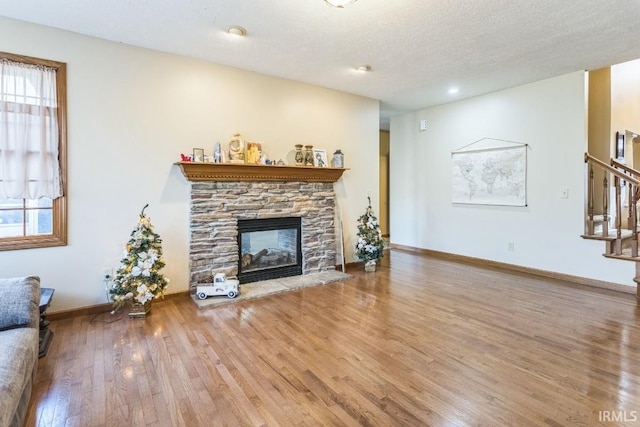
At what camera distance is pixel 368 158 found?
5527 mm

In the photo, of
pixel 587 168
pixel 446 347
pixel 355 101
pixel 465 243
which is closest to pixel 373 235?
pixel 465 243

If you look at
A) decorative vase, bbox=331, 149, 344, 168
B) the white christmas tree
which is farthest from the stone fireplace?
the white christmas tree

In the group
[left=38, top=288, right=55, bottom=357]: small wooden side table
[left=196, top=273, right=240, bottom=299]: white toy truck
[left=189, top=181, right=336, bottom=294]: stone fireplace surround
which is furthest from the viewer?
[left=189, top=181, right=336, bottom=294]: stone fireplace surround

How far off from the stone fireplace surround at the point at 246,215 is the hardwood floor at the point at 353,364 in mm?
604

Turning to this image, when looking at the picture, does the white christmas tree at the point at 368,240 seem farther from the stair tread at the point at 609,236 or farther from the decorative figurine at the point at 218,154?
the stair tread at the point at 609,236

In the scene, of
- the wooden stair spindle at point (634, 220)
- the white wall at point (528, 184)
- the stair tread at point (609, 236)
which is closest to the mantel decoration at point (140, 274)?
the white wall at point (528, 184)

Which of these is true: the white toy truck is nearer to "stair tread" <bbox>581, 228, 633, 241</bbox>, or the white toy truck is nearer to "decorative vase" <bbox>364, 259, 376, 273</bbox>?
"decorative vase" <bbox>364, 259, 376, 273</bbox>

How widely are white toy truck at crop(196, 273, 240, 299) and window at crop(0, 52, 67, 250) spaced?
1.43 m

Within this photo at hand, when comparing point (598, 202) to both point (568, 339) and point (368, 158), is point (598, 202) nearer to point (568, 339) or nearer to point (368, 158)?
point (568, 339)

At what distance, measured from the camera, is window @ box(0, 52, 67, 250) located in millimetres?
2957

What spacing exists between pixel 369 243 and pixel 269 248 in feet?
4.94

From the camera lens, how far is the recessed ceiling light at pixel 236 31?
3.11m

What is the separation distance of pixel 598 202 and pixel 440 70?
A: 2.92m

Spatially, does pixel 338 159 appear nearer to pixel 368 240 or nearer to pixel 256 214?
pixel 368 240
